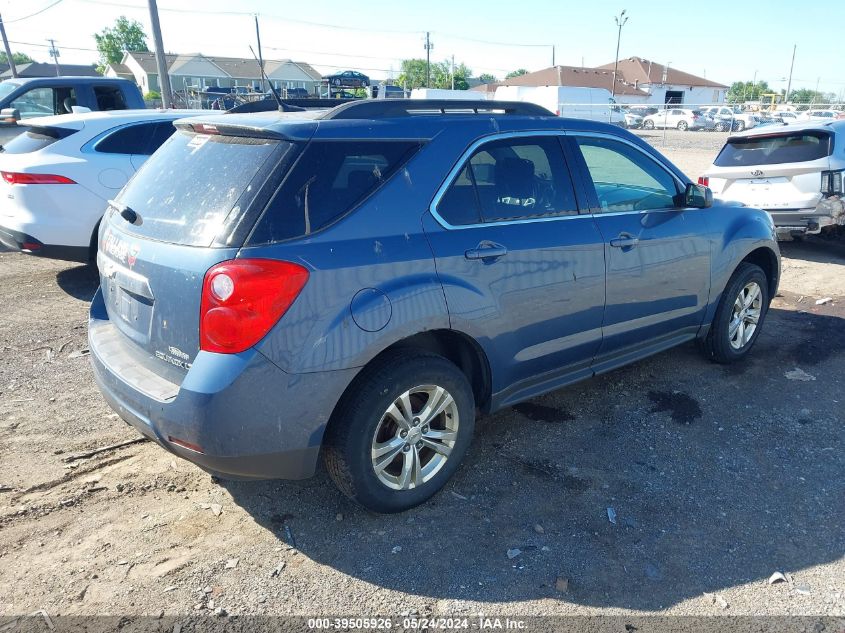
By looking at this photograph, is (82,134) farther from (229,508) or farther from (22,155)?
(229,508)

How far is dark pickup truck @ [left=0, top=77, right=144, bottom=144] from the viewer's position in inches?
397

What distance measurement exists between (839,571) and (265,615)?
2.43 m

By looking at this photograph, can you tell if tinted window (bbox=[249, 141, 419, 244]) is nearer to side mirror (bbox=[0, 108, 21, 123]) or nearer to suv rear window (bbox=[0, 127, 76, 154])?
suv rear window (bbox=[0, 127, 76, 154])

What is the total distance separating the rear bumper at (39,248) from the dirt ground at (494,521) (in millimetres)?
2131

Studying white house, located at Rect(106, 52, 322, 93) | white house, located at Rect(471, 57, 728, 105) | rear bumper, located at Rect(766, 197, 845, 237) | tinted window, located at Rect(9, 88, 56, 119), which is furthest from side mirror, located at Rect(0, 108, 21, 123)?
white house, located at Rect(106, 52, 322, 93)

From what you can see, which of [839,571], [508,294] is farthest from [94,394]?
[839,571]

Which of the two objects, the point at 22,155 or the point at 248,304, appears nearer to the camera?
the point at 248,304

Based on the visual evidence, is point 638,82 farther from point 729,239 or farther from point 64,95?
point 729,239

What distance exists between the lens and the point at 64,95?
33.7 feet

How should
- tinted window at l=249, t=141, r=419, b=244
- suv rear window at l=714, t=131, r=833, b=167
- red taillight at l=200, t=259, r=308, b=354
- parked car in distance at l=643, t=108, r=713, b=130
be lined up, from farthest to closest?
parked car in distance at l=643, t=108, r=713, b=130 < suv rear window at l=714, t=131, r=833, b=167 < tinted window at l=249, t=141, r=419, b=244 < red taillight at l=200, t=259, r=308, b=354

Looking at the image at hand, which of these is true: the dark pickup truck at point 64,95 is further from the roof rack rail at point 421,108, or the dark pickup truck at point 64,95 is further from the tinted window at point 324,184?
the tinted window at point 324,184

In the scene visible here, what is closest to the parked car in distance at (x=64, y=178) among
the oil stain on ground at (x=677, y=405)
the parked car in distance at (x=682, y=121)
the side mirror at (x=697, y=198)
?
the side mirror at (x=697, y=198)

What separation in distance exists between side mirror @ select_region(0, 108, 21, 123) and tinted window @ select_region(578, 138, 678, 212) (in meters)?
8.18

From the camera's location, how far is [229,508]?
325 centimetres
